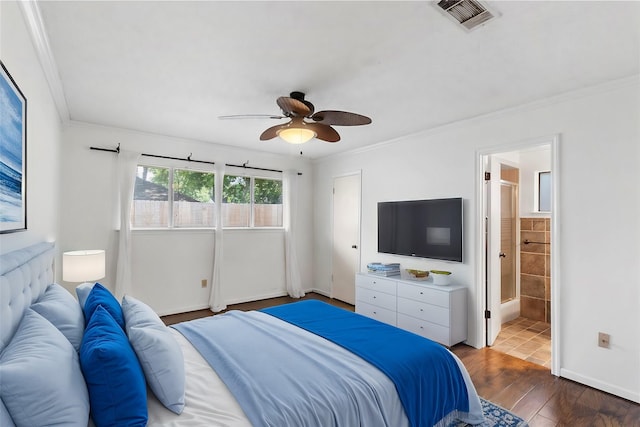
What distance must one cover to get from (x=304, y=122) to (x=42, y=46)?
178cm

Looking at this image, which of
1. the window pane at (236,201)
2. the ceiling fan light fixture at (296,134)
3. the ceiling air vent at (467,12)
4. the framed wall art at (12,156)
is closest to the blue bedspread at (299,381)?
the framed wall art at (12,156)

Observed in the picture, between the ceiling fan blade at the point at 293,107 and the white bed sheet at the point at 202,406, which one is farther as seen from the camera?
the ceiling fan blade at the point at 293,107

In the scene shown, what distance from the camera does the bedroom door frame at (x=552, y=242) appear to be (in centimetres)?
286

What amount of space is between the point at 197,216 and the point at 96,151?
1.44 m

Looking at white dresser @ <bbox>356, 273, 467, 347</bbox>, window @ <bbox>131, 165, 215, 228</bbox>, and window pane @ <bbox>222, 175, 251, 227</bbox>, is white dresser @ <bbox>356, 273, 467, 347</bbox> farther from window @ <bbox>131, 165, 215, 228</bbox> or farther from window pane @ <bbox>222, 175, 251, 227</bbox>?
window @ <bbox>131, 165, 215, 228</bbox>

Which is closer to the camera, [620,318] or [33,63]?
[33,63]

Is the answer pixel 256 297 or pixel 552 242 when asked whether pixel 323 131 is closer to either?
pixel 552 242

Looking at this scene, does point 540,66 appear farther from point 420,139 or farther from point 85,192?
point 85,192

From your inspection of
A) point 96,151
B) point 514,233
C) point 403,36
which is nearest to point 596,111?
point 403,36

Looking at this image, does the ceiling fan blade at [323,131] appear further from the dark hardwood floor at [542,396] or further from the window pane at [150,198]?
the window pane at [150,198]

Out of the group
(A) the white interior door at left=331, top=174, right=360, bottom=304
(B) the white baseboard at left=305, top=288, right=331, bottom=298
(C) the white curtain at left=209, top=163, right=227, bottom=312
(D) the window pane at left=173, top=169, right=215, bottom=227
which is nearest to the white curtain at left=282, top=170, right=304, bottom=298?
(B) the white baseboard at left=305, top=288, right=331, bottom=298

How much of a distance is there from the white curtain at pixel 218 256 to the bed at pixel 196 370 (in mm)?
2382

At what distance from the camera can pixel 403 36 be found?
6.57ft

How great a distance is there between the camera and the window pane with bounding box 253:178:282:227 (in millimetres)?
5293
